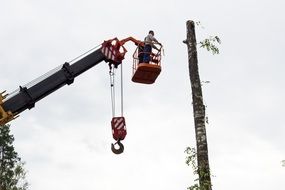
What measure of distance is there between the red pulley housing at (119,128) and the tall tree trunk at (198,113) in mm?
3263

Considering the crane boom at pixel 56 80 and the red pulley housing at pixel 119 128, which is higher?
the crane boom at pixel 56 80

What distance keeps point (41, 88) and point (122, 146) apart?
3629 millimetres

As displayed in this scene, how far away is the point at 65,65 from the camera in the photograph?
16.1 metres

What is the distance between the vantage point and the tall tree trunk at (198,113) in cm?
1121

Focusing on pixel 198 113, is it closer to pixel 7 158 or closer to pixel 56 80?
pixel 56 80

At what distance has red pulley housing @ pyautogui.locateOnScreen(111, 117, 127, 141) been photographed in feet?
47.4

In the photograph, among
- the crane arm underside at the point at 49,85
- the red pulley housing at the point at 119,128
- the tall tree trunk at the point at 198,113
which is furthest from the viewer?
the crane arm underside at the point at 49,85

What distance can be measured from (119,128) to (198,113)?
3.54 metres

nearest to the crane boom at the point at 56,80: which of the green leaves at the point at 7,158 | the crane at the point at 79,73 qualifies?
the crane at the point at 79,73

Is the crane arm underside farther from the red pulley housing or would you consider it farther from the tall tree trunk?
the tall tree trunk

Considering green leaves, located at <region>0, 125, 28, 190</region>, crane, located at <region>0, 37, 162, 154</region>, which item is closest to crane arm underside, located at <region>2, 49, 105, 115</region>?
crane, located at <region>0, 37, 162, 154</region>

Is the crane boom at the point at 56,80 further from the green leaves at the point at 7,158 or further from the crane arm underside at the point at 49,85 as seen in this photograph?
the green leaves at the point at 7,158

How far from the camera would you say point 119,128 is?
1464 cm

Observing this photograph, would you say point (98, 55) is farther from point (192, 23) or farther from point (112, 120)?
point (192, 23)
